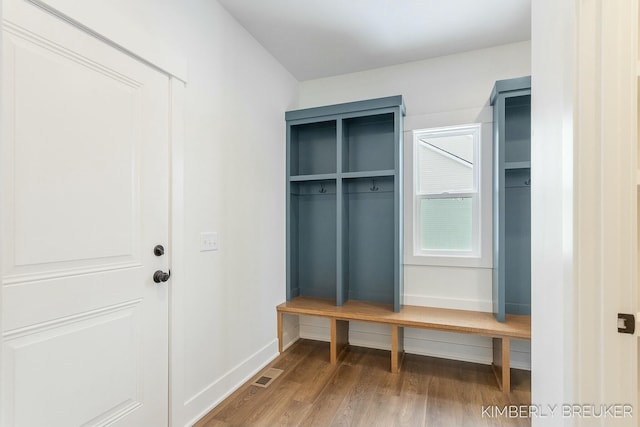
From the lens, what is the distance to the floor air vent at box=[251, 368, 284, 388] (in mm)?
2297

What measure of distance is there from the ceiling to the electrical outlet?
155 centimetres

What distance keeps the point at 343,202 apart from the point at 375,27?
4.60 feet

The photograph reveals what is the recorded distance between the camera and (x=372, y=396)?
2.14 metres

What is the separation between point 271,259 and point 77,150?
1.72m

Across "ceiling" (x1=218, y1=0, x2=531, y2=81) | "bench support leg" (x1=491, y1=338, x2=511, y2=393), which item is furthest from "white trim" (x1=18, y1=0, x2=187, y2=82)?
"bench support leg" (x1=491, y1=338, x2=511, y2=393)

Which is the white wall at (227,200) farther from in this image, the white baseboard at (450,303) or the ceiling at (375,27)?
the white baseboard at (450,303)

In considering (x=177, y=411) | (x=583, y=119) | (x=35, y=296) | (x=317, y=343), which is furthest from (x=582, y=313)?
(x=317, y=343)

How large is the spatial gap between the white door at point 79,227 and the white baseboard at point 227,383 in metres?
0.20

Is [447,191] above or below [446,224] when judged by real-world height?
above

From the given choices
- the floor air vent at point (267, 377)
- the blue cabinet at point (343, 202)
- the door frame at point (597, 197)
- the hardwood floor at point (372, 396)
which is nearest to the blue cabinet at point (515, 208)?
the hardwood floor at point (372, 396)

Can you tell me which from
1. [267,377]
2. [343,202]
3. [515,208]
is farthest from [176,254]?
[515,208]

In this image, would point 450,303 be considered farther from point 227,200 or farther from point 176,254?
point 176,254

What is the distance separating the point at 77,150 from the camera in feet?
4.26

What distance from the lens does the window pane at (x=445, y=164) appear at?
2.75 meters
